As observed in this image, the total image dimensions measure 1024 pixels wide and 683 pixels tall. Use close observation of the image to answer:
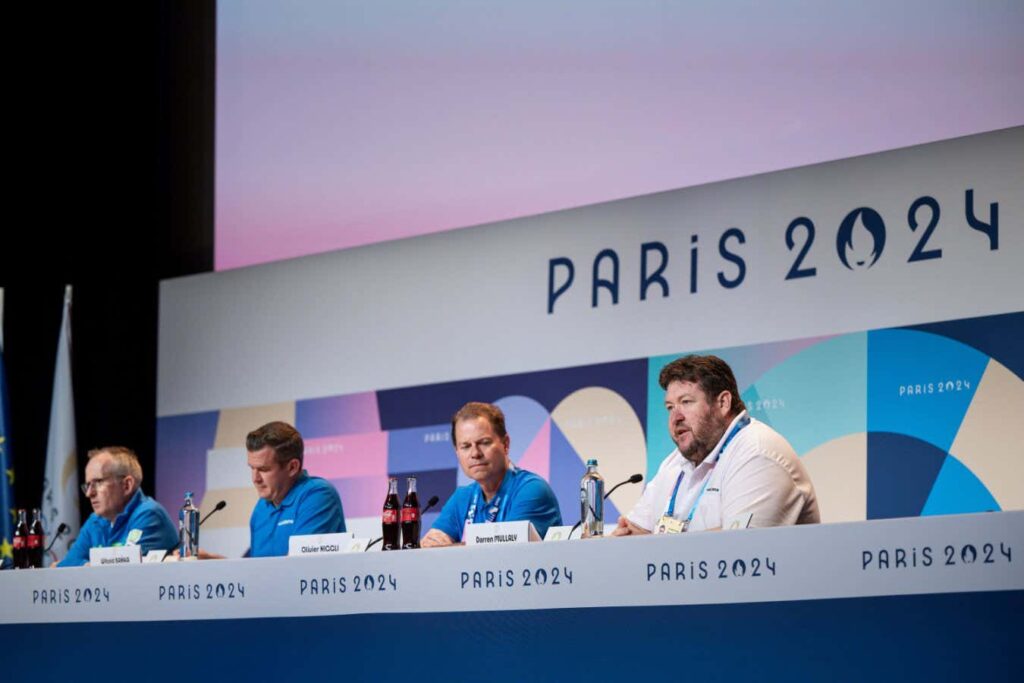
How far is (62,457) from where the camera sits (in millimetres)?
6402

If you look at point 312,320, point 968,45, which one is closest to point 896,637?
point 968,45

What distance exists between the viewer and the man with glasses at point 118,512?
480 centimetres

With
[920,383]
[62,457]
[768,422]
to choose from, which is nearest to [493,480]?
[768,422]

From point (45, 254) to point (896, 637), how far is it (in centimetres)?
547

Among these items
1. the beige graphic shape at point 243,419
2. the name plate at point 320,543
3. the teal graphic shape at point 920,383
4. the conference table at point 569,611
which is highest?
the beige graphic shape at point 243,419

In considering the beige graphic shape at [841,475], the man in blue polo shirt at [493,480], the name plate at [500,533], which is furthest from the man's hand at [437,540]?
the beige graphic shape at [841,475]

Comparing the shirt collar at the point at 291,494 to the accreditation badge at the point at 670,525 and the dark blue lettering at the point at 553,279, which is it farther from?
the accreditation badge at the point at 670,525

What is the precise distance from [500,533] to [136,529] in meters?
2.03

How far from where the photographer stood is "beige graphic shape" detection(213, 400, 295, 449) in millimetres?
6418

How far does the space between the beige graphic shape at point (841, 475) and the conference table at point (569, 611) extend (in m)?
2.05

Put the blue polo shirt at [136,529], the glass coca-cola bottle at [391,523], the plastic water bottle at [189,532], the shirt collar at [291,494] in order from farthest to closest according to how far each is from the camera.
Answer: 1. the blue polo shirt at [136,529]
2. the shirt collar at [291,494]
3. the plastic water bottle at [189,532]
4. the glass coca-cola bottle at [391,523]

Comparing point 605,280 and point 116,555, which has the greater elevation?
point 605,280

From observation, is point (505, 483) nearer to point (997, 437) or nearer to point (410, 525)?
point (410, 525)

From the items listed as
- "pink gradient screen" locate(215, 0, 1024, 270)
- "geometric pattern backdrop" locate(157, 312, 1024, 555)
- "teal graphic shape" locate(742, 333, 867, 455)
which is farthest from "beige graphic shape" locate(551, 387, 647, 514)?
"pink gradient screen" locate(215, 0, 1024, 270)
